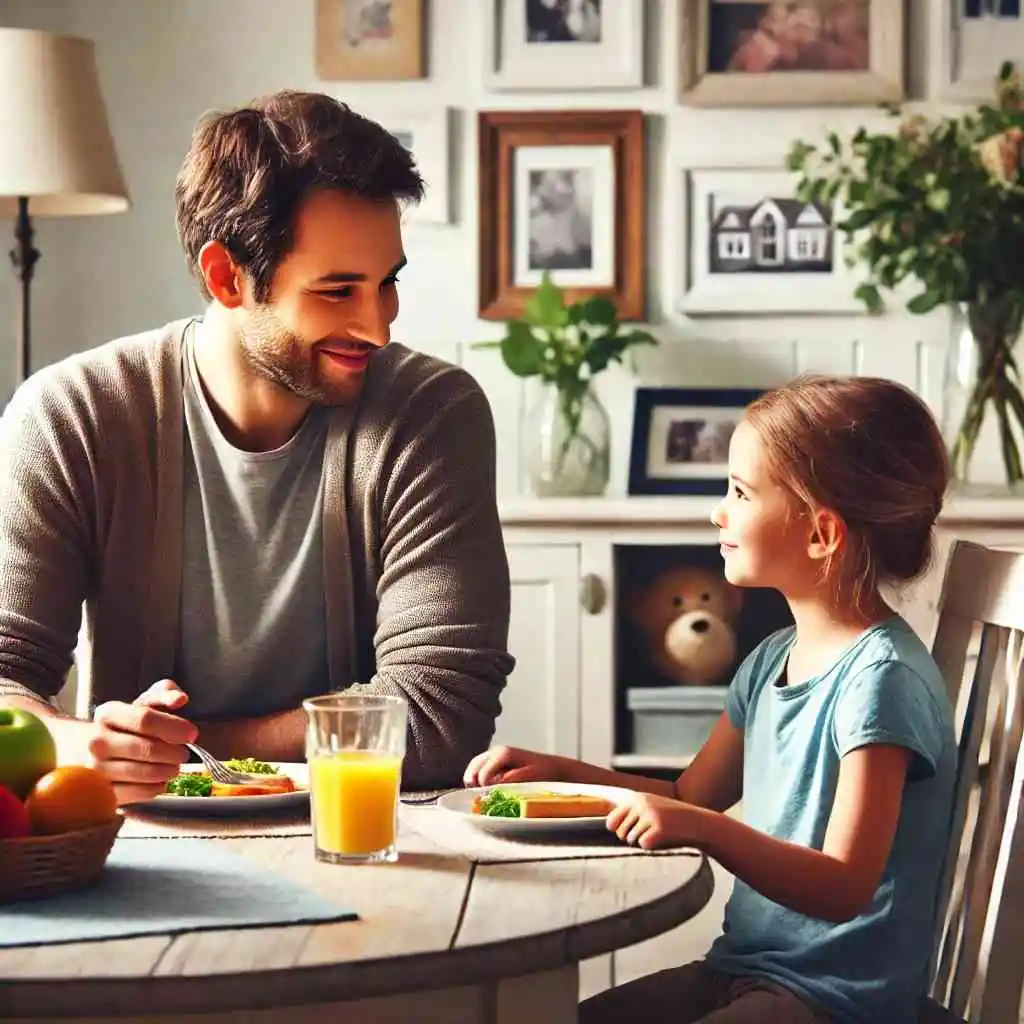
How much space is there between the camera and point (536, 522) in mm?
3031

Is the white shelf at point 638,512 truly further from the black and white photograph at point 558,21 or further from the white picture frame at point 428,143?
the black and white photograph at point 558,21

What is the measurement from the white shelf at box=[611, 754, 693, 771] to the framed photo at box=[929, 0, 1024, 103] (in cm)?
145

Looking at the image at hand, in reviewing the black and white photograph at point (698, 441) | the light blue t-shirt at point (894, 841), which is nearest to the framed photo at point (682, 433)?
the black and white photograph at point (698, 441)

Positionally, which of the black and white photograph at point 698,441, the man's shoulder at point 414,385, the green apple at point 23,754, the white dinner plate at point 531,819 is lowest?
the white dinner plate at point 531,819

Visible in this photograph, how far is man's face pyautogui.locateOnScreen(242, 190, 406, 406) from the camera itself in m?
1.91

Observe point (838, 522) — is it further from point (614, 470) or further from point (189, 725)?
point (614, 470)

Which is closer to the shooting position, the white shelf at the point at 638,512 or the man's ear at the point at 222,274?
the man's ear at the point at 222,274

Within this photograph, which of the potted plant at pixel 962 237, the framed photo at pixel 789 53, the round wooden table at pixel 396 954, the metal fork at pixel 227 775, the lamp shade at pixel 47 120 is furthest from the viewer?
the framed photo at pixel 789 53

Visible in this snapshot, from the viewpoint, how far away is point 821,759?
1.56m

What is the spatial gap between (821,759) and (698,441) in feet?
6.05

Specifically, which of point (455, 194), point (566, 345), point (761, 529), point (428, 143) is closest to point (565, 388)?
point (566, 345)

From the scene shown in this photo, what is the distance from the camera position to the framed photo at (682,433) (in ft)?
11.0

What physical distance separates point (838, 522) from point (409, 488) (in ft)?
1.70

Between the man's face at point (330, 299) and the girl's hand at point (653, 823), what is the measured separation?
2.53ft
